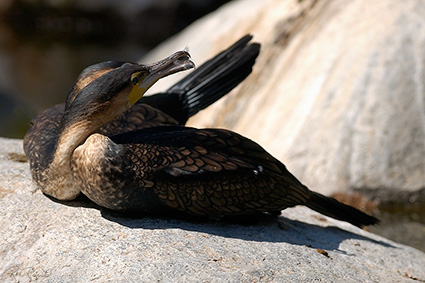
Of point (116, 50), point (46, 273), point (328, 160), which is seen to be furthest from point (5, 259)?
point (116, 50)

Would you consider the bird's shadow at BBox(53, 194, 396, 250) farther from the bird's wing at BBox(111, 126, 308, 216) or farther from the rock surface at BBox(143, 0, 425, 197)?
the rock surface at BBox(143, 0, 425, 197)

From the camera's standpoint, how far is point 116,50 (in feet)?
51.1

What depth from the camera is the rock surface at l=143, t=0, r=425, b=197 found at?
6.94m

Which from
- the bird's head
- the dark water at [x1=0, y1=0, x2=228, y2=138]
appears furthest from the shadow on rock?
the dark water at [x1=0, y1=0, x2=228, y2=138]

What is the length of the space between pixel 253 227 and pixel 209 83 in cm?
128

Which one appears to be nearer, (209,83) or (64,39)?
(209,83)

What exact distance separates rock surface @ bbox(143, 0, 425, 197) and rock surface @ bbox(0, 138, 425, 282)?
7.71 ft

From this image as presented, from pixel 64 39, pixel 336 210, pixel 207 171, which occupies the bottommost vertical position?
pixel 64 39

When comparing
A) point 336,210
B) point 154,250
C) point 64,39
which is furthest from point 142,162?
point 64,39

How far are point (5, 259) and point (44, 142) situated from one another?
32.6 inches

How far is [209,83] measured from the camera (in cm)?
512

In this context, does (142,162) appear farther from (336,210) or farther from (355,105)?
(355,105)

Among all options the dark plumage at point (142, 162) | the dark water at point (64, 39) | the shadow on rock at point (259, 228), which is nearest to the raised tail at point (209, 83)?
the dark plumage at point (142, 162)

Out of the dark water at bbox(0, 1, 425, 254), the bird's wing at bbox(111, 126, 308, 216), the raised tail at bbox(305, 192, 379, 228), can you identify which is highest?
the raised tail at bbox(305, 192, 379, 228)
